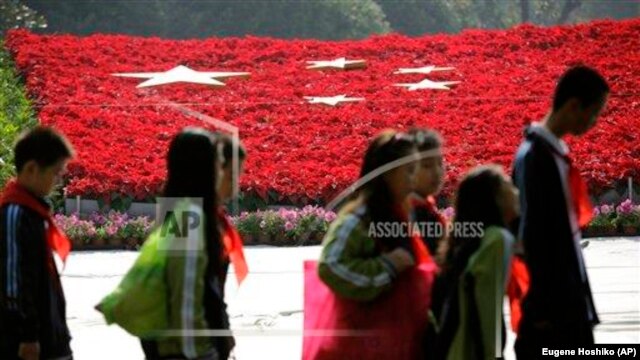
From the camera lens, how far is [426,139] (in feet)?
19.9

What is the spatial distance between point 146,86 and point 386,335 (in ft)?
53.6

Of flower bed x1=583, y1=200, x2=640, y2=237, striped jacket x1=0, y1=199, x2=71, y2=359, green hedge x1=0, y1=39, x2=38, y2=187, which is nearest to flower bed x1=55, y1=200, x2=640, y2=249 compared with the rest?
flower bed x1=583, y1=200, x2=640, y2=237

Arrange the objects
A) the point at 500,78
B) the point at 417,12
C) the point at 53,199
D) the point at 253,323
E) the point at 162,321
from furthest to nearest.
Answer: the point at 417,12 → the point at 500,78 → the point at 53,199 → the point at 253,323 → the point at 162,321

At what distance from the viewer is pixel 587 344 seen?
18.8 feet

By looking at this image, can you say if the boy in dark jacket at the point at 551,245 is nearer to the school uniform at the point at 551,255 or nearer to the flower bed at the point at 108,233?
the school uniform at the point at 551,255

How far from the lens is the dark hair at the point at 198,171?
5.40m

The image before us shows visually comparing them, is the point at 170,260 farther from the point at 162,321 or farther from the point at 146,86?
the point at 146,86

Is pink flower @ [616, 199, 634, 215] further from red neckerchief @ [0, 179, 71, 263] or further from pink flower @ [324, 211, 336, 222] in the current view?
red neckerchief @ [0, 179, 71, 263]

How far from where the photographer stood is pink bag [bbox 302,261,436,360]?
5.25 m

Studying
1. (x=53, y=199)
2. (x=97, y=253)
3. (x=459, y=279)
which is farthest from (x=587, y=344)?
(x=53, y=199)

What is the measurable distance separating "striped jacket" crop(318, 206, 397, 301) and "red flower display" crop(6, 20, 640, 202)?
439 inches

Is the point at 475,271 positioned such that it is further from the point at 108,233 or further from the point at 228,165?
the point at 108,233

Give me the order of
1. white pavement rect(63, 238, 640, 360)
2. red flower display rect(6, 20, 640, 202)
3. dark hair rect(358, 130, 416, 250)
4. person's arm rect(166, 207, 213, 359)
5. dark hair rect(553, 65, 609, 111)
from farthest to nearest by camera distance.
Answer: red flower display rect(6, 20, 640, 202) → white pavement rect(63, 238, 640, 360) → dark hair rect(553, 65, 609, 111) → dark hair rect(358, 130, 416, 250) → person's arm rect(166, 207, 213, 359)

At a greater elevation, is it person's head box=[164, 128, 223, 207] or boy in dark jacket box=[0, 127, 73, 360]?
person's head box=[164, 128, 223, 207]
